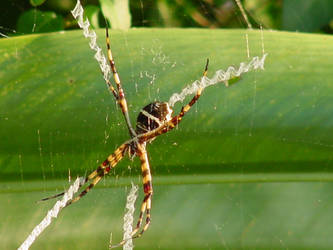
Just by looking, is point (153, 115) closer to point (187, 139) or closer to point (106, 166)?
point (187, 139)

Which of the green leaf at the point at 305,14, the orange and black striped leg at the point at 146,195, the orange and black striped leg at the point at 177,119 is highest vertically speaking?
the green leaf at the point at 305,14

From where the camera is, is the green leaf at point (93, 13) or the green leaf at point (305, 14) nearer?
the green leaf at point (93, 13)

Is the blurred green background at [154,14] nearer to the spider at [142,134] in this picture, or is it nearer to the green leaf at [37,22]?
the green leaf at [37,22]

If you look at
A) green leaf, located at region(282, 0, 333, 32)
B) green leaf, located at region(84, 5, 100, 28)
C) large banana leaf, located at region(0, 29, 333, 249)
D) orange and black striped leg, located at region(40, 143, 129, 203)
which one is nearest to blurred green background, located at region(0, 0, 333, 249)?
large banana leaf, located at region(0, 29, 333, 249)

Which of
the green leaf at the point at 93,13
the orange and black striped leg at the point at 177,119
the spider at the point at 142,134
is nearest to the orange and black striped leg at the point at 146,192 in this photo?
the spider at the point at 142,134

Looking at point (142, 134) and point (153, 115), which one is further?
point (142, 134)

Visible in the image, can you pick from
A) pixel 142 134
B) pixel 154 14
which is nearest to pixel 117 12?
pixel 154 14

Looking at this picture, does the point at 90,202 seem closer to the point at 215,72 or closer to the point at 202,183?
the point at 202,183

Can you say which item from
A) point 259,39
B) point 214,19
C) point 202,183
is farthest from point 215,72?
point 214,19
